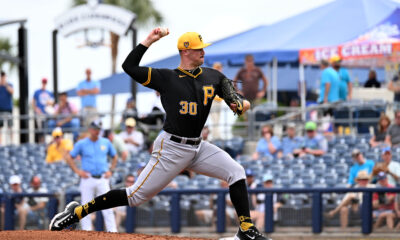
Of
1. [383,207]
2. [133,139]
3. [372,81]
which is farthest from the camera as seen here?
[372,81]

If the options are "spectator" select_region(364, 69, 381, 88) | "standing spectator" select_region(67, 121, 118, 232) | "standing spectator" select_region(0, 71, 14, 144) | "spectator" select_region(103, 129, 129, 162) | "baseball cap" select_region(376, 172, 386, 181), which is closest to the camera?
"standing spectator" select_region(67, 121, 118, 232)

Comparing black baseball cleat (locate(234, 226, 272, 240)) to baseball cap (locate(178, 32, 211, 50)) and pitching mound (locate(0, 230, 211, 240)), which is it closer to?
pitching mound (locate(0, 230, 211, 240))

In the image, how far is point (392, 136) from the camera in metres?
14.2

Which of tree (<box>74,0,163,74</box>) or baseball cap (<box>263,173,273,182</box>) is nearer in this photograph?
baseball cap (<box>263,173,273,182</box>)

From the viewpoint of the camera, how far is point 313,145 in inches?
590

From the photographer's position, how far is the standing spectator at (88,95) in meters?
17.9

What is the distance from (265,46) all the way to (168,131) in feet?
41.3

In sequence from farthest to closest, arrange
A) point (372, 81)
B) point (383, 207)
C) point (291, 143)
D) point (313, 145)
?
point (372, 81), point (291, 143), point (313, 145), point (383, 207)

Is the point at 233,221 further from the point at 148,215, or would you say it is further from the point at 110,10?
the point at 110,10

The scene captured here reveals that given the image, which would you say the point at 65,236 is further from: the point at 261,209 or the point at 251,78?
the point at 251,78

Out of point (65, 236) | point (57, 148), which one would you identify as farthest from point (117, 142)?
point (65, 236)

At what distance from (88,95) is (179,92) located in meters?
11.5

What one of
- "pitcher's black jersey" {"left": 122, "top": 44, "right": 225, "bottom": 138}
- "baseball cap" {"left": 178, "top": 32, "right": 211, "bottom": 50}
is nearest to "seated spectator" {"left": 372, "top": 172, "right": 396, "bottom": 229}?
"pitcher's black jersey" {"left": 122, "top": 44, "right": 225, "bottom": 138}

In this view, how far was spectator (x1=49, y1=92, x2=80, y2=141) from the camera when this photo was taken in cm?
1791
